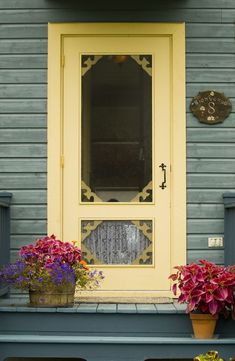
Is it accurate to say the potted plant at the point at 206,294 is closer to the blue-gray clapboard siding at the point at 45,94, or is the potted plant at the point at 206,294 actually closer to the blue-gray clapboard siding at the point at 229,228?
the blue-gray clapboard siding at the point at 229,228

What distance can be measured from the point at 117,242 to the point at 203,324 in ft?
3.78

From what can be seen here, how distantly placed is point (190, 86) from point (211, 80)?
6.9 inches

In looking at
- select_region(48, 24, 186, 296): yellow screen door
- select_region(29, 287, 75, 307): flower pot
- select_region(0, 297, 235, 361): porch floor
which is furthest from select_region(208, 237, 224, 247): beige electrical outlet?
select_region(29, 287, 75, 307): flower pot

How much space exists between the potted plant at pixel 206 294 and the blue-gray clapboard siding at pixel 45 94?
2.68ft

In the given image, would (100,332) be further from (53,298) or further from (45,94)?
(45,94)

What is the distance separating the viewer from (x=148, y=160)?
5586 millimetres

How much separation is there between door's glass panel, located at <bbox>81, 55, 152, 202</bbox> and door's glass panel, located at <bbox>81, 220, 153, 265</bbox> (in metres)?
0.20

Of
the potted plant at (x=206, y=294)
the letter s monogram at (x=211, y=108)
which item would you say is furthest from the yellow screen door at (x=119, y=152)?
the potted plant at (x=206, y=294)

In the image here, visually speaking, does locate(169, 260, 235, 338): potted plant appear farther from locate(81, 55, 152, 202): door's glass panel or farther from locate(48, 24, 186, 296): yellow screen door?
locate(81, 55, 152, 202): door's glass panel

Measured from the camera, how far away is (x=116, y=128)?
5598 mm

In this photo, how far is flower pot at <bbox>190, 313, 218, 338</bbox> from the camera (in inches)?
184

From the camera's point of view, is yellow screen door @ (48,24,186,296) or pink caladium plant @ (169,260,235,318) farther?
yellow screen door @ (48,24,186,296)

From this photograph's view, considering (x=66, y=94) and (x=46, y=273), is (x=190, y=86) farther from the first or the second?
(x=46, y=273)

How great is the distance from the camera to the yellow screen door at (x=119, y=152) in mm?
5539
